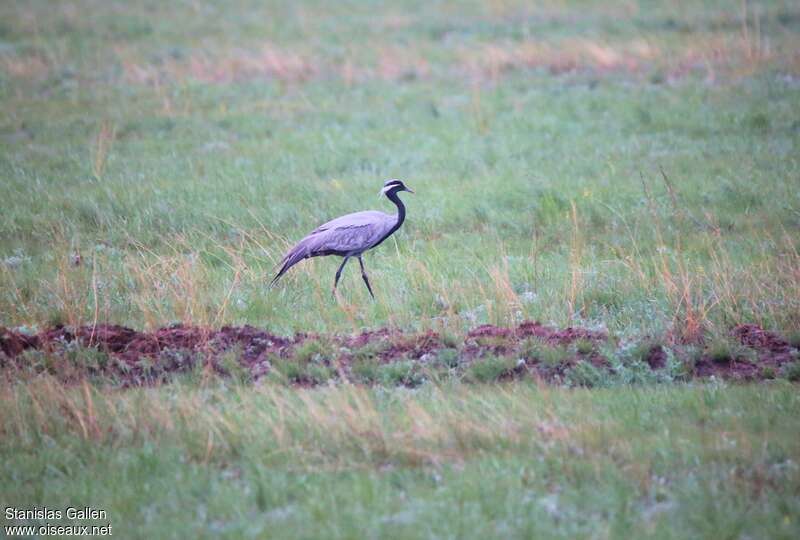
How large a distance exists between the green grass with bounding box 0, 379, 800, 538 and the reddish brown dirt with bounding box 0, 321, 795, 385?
1.61ft

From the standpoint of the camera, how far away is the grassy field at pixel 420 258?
6039 millimetres

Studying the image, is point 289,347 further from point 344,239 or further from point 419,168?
point 419,168

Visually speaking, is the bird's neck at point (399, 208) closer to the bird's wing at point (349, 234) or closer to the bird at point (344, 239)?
the bird at point (344, 239)

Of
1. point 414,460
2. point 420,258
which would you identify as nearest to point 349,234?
point 420,258

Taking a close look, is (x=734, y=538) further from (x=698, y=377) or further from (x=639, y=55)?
(x=639, y=55)

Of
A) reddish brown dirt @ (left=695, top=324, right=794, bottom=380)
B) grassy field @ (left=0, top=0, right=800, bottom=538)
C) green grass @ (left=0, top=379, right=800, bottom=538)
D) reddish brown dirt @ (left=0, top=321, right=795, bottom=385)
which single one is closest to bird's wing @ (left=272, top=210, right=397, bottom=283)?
grassy field @ (left=0, top=0, right=800, bottom=538)

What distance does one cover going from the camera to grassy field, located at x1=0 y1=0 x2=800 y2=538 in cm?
604

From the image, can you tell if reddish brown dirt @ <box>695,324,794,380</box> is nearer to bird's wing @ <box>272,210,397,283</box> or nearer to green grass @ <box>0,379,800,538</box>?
green grass @ <box>0,379,800,538</box>

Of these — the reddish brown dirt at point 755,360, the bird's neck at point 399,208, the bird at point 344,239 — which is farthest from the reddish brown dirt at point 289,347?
the bird's neck at point 399,208

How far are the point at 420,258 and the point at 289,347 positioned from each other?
3.06 m

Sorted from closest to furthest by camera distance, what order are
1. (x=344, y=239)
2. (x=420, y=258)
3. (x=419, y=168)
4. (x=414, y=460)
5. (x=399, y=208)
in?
1. (x=414, y=460)
2. (x=344, y=239)
3. (x=399, y=208)
4. (x=420, y=258)
5. (x=419, y=168)

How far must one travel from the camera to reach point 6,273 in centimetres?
1017

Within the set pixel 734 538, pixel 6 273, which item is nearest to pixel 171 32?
pixel 6 273

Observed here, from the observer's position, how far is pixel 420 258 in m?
11.0
